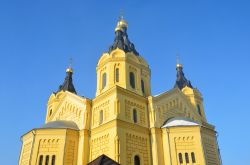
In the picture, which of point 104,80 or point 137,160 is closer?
point 137,160

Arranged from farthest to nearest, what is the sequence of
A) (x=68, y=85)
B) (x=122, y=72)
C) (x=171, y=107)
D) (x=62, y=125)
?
(x=68, y=85) < (x=171, y=107) < (x=122, y=72) < (x=62, y=125)

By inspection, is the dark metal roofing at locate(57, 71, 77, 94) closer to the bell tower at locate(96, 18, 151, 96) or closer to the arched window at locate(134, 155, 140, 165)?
the bell tower at locate(96, 18, 151, 96)

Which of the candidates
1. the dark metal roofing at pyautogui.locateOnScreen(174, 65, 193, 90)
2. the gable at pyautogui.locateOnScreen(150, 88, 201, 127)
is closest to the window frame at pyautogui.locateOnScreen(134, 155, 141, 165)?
the gable at pyautogui.locateOnScreen(150, 88, 201, 127)

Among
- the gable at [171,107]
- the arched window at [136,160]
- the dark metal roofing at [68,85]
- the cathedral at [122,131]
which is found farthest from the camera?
the dark metal roofing at [68,85]

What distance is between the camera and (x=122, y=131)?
19531mm

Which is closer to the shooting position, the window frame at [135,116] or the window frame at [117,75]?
the window frame at [135,116]

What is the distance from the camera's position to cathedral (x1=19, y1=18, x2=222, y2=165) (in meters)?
20.0

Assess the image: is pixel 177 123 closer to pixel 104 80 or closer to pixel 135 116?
pixel 135 116

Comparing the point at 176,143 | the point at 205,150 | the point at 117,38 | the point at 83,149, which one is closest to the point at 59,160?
the point at 83,149

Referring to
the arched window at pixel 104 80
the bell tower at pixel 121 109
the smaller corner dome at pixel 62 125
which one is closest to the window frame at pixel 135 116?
the bell tower at pixel 121 109

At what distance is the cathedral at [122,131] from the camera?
1997cm

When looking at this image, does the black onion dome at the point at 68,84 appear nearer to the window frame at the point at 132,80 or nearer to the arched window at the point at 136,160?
the window frame at the point at 132,80

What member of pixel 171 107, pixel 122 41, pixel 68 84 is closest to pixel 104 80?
pixel 122 41

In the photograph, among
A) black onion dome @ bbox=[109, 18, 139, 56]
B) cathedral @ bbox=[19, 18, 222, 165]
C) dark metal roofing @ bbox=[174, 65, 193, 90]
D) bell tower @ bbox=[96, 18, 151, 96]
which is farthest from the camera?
dark metal roofing @ bbox=[174, 65, 193, 90]
